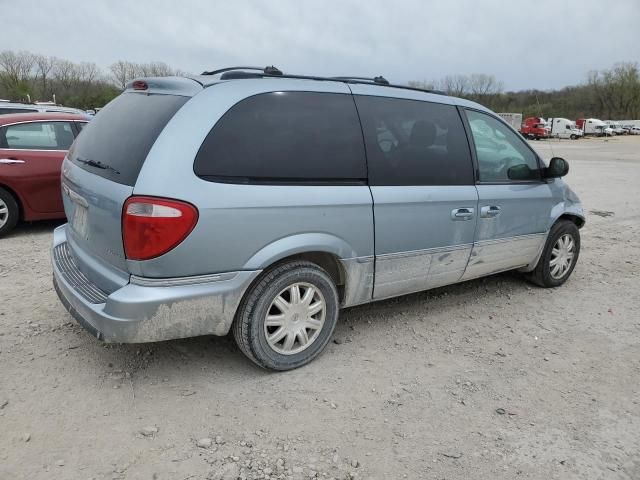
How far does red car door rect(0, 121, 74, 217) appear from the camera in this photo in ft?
20.0

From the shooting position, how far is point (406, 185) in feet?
11.2

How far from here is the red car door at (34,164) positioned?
6102 mm

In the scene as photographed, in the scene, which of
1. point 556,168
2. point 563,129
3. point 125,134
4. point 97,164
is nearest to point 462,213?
point 556,168

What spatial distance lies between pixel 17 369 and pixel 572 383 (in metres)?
3.47

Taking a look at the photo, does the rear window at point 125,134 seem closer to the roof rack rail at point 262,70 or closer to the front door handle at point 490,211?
the roof rack rail at point 262,70

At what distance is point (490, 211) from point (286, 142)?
1870 mm

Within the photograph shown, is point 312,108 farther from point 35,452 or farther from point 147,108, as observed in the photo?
point 35,452

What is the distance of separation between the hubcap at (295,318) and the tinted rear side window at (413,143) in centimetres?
85

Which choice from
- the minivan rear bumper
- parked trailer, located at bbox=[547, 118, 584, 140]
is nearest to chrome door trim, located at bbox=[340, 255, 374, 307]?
the minivan rear bumper

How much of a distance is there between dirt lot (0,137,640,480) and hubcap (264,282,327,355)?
212 millimetres

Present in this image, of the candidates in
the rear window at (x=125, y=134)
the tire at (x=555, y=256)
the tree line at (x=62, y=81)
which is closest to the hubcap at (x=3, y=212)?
the rear window at (x=125, y=134)

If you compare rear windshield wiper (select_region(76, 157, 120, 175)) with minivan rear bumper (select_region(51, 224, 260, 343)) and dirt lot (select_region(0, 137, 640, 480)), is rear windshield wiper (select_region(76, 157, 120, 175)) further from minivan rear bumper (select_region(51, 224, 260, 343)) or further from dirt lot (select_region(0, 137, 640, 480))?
dirt lot (select_region(0, 137, 640, 480))

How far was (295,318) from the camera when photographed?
310cm

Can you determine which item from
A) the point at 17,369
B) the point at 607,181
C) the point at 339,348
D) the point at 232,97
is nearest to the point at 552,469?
the point at 339,348
